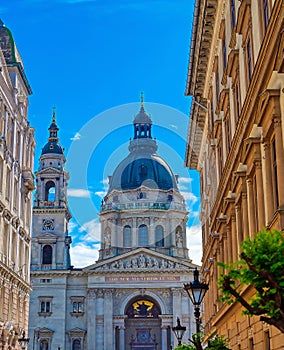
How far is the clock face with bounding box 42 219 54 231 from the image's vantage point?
87.2m

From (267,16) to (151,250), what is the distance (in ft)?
231

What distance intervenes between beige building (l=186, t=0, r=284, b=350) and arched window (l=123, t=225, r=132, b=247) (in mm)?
59422

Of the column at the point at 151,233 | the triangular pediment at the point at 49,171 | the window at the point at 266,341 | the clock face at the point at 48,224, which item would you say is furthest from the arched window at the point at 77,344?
the window at the point at 266,341

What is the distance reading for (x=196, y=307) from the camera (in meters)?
17.9

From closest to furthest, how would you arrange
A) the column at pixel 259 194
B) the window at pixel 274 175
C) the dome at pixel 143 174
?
the window at pixel 274 175 < the column at pixel 259 194 < the dome at pixel 143 174

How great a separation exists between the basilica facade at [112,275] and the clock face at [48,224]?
0.43 feet

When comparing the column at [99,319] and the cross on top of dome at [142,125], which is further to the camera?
the cross on top of dome at [142,125]

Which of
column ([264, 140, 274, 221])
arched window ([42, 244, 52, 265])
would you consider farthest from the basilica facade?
column ([264, 140, 274, 221])

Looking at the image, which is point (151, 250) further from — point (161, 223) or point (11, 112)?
point (11, 112)

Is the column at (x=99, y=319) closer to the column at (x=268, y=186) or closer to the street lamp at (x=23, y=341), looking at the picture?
the street lamp at (x=23, y=341)

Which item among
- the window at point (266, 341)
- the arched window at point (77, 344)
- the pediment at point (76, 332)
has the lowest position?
the window at point (266, 341)

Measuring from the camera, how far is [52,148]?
8944 centimetres

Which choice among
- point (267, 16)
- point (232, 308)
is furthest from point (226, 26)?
point (232, 308)

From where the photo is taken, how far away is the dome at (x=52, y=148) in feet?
293
